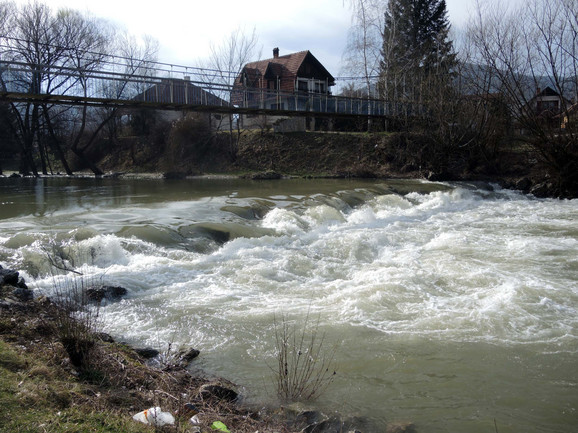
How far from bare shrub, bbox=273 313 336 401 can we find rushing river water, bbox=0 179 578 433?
0.15 metres

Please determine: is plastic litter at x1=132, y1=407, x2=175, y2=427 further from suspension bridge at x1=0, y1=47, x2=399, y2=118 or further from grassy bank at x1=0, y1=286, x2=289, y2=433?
suspension bridge at x1=0, y1=47, x2=399, y2=118

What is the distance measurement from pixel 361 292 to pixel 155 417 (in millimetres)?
5609

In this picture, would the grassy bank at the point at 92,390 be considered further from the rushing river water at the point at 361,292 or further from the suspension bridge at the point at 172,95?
the suspension bridge at the point at 172,95

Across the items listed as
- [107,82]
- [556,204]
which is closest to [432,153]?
[556,204]

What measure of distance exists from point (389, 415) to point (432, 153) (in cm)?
2535

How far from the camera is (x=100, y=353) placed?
5.13 metres

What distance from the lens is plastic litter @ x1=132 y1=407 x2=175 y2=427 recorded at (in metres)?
3.68

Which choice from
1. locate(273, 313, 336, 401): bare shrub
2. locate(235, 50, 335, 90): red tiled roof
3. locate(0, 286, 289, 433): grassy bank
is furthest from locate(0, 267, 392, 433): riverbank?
locate(235, 50, 335, 90): red tiled roof

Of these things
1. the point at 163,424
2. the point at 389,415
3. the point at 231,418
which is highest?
the point at 163,424

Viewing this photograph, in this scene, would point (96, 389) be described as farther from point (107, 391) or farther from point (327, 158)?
point (327, 158)

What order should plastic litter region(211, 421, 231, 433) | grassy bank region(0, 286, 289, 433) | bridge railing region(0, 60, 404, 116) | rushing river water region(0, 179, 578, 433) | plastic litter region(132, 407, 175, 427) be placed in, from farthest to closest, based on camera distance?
1. bridge railing region(0, 60, 404, 116)
2. rushing river water region(0, 179, 578, 433)
3. plastic litter region(211, 421, 231, 433)
4. plastic litter region(132, 407, 175, 427)
5. grassy bank region(0, 286, 289, 433)

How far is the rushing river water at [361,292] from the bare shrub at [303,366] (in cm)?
15

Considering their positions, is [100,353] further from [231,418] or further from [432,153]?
[432,153]

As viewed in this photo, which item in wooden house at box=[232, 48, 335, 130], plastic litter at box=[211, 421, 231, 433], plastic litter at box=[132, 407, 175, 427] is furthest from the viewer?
wooden house at box=[232, 48, 335, 130]
